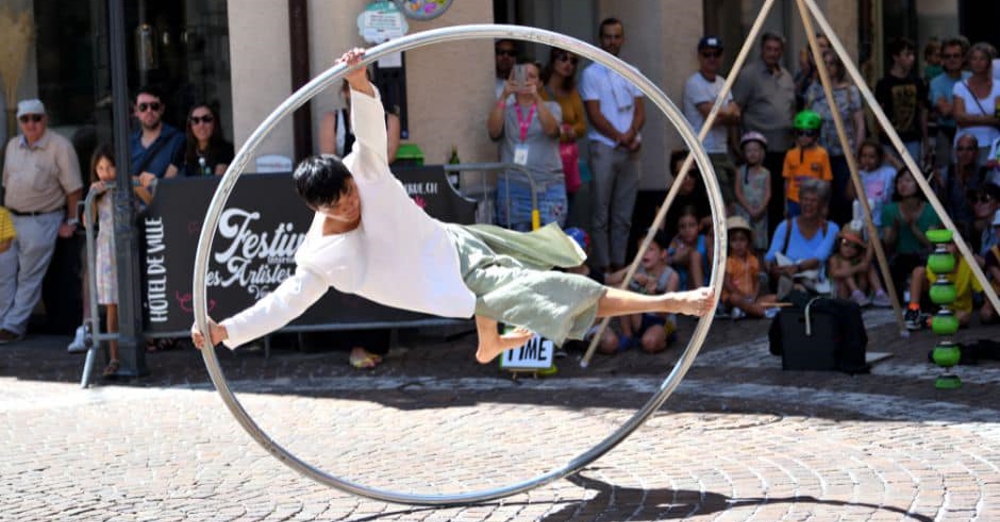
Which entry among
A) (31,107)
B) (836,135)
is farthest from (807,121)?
(31,107)

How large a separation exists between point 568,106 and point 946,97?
3747 mm

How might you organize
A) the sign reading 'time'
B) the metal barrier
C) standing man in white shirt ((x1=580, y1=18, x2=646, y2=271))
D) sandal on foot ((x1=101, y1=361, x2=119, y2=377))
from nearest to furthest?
the sign reading 'time' < the metal barrier < sandal on foot ((x1=101, y1=361, x2=119, y2=377)) < standing man in white shirt ((x1=580, y1=18, x2=646, y2=271))

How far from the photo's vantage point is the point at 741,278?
12.7m

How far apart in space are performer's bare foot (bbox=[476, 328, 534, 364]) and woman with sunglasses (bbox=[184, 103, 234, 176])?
523 cm

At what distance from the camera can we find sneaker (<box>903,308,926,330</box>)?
462 inches

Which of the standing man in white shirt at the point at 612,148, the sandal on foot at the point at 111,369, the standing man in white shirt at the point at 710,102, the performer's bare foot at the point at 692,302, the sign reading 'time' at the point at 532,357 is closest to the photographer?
the performer's bare foot at the point at 692,302

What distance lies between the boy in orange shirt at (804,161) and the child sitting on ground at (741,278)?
114 centimetres

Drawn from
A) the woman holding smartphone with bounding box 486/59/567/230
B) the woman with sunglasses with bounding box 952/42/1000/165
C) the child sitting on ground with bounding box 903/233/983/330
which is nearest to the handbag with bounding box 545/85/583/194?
the woman holding smartphone with bounding box 486/59/567/230

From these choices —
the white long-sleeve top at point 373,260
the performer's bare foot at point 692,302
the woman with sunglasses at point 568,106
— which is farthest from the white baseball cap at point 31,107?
the performer's bare foot at point 692,302

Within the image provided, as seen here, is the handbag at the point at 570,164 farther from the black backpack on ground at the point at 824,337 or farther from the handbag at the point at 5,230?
the handbag at the point at 5,230

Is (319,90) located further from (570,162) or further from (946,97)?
(946,97)

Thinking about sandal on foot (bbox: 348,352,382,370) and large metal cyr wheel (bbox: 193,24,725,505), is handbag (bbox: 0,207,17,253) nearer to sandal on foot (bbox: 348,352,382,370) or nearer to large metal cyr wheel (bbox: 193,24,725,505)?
sandal on foot (bbox: 348,352,382,370)

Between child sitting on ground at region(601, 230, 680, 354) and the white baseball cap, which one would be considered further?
the white baseball cap

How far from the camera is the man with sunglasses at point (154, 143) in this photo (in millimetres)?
12406
